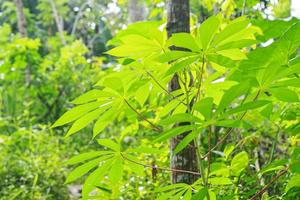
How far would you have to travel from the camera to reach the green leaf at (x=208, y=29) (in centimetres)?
74

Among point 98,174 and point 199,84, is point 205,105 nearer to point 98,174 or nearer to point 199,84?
point 199,84

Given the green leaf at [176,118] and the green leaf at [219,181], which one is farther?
the green leaf at [219,181]

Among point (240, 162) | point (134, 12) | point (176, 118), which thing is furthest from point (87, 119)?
point (134, 12)

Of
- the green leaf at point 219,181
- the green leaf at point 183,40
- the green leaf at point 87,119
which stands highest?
the green leaf at point 183,40

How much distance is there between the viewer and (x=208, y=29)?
0.75m

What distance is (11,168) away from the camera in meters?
3.23

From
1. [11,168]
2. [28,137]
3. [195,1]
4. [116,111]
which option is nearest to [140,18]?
[195,1]

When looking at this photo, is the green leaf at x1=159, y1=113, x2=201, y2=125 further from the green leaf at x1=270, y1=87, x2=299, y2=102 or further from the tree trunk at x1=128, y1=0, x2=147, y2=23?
the tree trunk at x1=128, y1=0, x2=147, y2=23

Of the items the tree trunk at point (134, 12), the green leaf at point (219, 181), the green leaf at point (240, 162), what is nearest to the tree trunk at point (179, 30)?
the green leaf at point (240, 162)

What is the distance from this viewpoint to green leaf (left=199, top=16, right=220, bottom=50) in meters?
0.74

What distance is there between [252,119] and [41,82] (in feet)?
12.9

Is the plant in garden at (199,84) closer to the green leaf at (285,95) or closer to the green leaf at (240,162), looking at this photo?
the green leaf at (285,95)

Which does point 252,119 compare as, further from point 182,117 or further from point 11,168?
point 11,168

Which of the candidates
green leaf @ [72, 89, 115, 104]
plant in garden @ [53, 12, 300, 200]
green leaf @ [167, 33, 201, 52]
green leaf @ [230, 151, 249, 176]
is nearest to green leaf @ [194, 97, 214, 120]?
plant in garden @ [53, 12, 300, 200]
